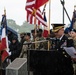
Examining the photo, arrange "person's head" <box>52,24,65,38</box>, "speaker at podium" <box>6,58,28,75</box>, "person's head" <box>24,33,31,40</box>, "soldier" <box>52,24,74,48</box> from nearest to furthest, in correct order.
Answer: "soldier" <box>52,24,74,48</box>
"person's head" <box>52,24,65,38</box>
"speaker at podium" <box>6,58,28,75</box>
"person's head" <box>24,33,31,40</box>

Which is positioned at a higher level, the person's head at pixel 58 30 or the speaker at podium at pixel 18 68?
the person's head at pixel 58 30

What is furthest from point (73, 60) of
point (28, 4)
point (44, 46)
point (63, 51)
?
point (28, 4)

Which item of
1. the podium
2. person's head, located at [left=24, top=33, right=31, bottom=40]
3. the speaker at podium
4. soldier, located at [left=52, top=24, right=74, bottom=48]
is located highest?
soldier, located at [left=52, top=24, right=74, bottom=48]

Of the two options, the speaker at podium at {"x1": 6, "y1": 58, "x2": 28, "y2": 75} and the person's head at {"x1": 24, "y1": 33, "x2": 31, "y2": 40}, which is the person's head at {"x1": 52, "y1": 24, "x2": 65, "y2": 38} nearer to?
the speaker at podium at {"x1": 6, "y1": 58, "x2": 28, "y2": 75}

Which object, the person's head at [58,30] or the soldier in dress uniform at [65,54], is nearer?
the soldier in dress uniform at [65,54]

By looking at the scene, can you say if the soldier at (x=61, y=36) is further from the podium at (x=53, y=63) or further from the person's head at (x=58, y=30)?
the podium at (x=53, y=63)

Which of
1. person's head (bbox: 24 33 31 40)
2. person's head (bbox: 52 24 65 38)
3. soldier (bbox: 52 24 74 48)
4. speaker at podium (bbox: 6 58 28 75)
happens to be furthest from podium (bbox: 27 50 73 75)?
person's head (bbox: 24 33 31 40)

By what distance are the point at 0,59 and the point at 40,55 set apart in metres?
4.08

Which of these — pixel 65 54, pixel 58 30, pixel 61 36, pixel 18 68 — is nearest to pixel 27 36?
pixel 18 68

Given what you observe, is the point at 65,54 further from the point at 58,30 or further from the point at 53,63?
the point at 58,30

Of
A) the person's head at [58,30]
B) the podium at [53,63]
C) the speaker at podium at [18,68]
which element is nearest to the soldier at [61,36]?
the person's head at [58,30]

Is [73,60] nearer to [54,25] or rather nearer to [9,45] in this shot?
[54,25]

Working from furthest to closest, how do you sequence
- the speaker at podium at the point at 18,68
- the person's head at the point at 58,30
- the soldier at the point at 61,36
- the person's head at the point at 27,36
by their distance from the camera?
1. the person's head at the point at 27,36
2. the speaker at podium at the point at 18,68
3. the person's head at the point at 58,30
4. the soldier at the point at 61,36

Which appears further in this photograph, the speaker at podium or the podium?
the speaker at podium
